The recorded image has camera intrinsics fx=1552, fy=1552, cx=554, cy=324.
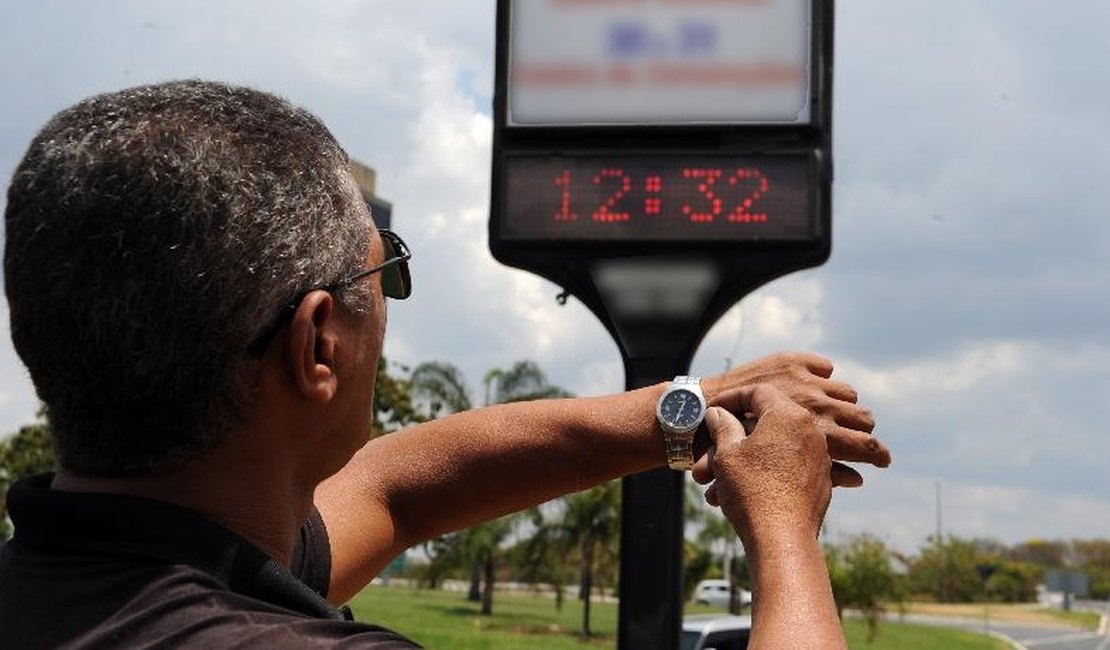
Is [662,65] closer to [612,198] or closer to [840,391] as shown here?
[612,198]

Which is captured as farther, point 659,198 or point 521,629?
point 521,629

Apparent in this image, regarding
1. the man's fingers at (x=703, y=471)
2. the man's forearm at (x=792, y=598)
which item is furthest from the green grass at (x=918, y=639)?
the man's forearm at (x=792, y=598)

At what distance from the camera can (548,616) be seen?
45.8 m

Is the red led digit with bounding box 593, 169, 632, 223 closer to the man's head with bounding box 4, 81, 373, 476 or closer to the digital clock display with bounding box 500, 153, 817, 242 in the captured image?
the digital clock display with bounding box 500, 153, 817, 242

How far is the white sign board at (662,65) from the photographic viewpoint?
5109 millimetres

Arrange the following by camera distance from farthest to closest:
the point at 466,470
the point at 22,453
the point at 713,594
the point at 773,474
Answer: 1. the point at 713,594
2. the point at 22,453
3. the point at 466,470
4. the point at 773,474

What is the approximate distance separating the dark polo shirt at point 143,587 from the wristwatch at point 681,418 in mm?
617

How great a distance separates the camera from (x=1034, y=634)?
5531cm

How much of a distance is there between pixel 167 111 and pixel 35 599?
17.8 inches

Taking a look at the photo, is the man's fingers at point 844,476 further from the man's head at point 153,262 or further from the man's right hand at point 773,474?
the man's head at point 153,262

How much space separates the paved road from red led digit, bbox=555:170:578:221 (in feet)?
138

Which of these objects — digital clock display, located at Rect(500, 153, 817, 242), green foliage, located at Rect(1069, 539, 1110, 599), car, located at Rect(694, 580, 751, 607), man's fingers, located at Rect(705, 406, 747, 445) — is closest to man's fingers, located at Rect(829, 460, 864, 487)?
man's fingers, located at Rect(705, 406, 747, 445)

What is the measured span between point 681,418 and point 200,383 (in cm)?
70

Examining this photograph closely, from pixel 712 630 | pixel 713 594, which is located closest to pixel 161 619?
pixel 712 630
